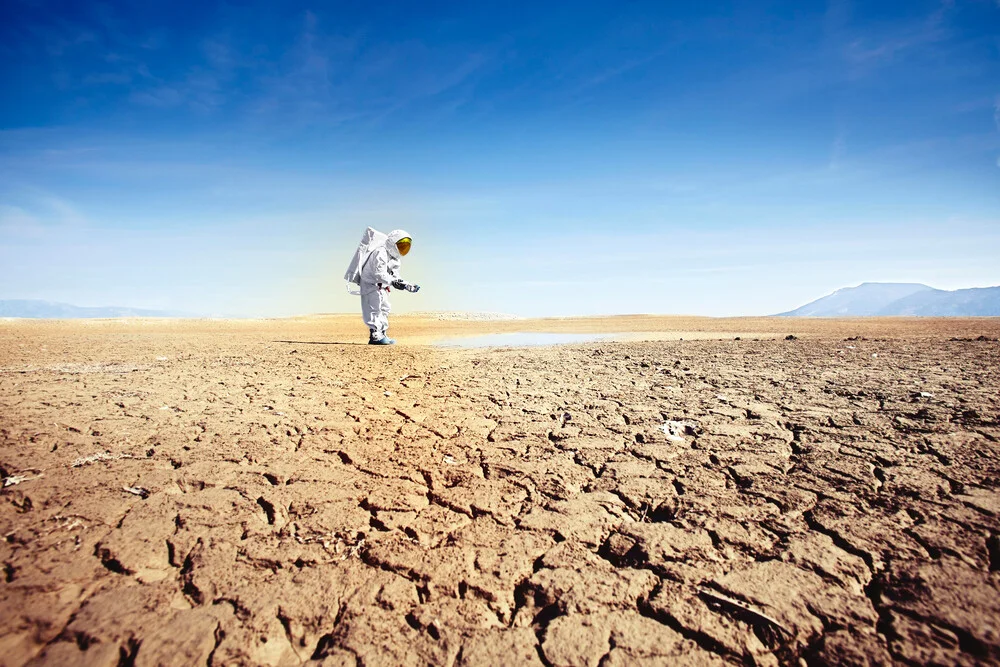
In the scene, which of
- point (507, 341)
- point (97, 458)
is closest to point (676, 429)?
point (97, 458)

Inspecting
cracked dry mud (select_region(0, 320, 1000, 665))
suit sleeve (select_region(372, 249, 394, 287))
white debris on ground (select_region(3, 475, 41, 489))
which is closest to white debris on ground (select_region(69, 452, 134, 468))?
cracked dry mud (select_region(0, 320, 1000, 665))

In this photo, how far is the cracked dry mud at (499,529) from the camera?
4.43ft

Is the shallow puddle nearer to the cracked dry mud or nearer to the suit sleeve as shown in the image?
the suit sleeve

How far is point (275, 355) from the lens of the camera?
6.71m

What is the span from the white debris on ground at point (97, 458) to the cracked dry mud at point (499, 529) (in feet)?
0.06

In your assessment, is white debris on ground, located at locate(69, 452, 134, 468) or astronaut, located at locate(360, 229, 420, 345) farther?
astronaut, located at locate(360, 229, 420, 345)

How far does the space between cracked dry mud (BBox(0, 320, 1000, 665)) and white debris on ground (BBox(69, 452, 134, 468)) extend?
0.8 inches

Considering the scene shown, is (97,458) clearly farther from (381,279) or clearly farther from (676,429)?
(381,279)

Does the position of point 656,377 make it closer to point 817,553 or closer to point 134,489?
point 817,553

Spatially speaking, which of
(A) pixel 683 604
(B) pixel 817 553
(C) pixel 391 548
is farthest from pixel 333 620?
(B) pixel 817 553

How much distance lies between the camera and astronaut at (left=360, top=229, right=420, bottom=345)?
830 centimetres

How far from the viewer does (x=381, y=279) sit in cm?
828

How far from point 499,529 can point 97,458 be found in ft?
7.17

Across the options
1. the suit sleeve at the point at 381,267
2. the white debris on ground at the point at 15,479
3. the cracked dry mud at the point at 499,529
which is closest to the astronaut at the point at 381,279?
the suit sleeve at the point at 381,267
